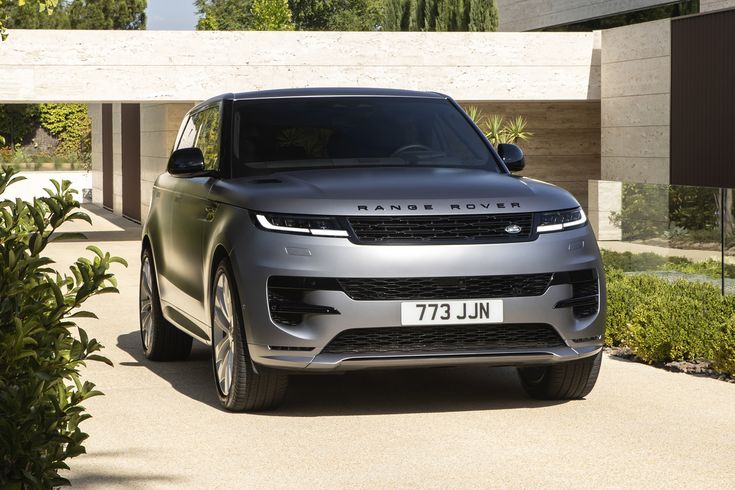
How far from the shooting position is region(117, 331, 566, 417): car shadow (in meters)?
7.87

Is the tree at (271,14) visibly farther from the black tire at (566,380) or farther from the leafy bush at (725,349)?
the black tire at (566,380)

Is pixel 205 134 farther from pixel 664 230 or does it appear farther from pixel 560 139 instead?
pixel 560 139

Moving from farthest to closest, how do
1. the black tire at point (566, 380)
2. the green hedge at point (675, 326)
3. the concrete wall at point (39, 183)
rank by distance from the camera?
the concrete wall at point (39, 183)
the green hedge at point (675, 326)
the black tire at point (566, 380)

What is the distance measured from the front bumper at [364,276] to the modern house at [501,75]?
1754 cm

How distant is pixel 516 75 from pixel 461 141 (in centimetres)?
2043

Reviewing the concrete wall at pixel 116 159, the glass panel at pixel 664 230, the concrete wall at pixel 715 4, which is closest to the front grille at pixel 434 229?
the glass panel at pixel 664 230

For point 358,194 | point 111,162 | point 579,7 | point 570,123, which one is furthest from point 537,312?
point 579,7

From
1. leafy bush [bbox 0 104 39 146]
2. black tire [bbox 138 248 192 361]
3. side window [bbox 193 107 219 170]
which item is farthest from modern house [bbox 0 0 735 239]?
leafy bush [bbox 0 104 39 146]

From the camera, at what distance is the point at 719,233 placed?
454 inches

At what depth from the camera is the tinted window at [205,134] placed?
344 inches

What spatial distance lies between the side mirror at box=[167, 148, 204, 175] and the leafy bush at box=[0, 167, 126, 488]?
13.1 feet

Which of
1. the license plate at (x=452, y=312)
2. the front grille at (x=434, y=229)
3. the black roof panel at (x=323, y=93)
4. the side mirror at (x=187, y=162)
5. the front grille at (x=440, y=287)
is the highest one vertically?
the black roof panel at (x=323, y=93)

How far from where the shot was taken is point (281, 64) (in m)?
27.8

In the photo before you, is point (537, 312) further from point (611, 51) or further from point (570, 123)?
point (570, 123)
